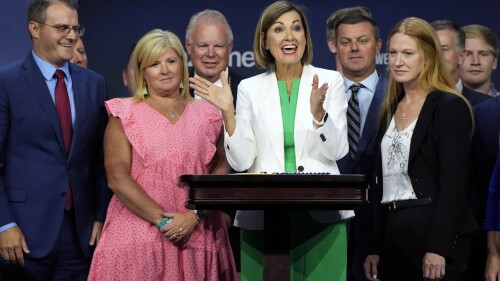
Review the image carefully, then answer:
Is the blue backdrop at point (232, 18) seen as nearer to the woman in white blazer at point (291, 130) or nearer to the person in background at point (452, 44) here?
the person in background at point (452, 44)

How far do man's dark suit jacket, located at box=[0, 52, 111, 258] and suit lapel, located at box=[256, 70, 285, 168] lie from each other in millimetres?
913

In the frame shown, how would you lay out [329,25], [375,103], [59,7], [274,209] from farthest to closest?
[329,25]
[375,103]
[59,7]
[274,209]

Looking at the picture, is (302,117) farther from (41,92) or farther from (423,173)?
(41,92)

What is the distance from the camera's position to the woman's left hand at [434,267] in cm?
397

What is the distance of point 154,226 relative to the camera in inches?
173

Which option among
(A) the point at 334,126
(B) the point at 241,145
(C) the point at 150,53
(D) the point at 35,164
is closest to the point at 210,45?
(C) the point at 150,53

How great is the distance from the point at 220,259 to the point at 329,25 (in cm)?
192

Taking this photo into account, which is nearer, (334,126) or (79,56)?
(334,126)

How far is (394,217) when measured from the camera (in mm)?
4164

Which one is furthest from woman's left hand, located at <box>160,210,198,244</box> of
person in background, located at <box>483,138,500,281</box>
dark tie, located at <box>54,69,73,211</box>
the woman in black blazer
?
person in background, located at <box>483,138,500,281</box>

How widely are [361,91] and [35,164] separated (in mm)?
1837

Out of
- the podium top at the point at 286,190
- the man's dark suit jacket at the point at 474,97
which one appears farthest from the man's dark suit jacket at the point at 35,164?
the man's dark suit jacket at the point at 474,97

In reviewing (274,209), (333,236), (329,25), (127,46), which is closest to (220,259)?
(333,236)

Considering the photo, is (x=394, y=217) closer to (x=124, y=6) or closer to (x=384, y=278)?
(x=384, y=278)
